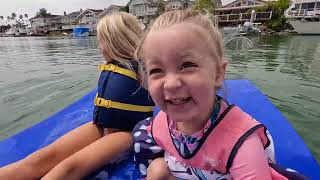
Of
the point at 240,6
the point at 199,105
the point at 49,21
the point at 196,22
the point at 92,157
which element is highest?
the point at 240,6

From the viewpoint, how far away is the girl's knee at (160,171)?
1.44 metres

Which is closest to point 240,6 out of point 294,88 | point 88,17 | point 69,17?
point 88,17

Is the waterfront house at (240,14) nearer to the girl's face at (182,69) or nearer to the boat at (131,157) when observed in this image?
the boat at (131,157)

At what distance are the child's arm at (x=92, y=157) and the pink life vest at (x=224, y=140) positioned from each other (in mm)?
634

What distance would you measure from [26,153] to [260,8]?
31.9m

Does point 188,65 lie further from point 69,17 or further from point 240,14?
point 69,17

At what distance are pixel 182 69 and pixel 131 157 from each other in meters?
1.06

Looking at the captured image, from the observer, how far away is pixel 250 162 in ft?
3.70

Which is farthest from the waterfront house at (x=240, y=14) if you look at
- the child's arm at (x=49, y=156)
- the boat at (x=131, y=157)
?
the child's arm at (x=49, y=156)

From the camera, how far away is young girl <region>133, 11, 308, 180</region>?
1136mm

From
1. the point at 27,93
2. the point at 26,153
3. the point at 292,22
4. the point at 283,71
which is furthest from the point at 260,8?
the point at 26,153

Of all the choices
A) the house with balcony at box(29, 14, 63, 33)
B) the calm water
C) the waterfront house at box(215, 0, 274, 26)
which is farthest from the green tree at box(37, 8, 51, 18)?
the calm water

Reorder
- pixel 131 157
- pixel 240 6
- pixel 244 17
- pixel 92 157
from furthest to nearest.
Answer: pixel 240 6 < pixel 244 17 < pixel 131 157 < pixel 92 157

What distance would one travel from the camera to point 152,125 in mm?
1651
